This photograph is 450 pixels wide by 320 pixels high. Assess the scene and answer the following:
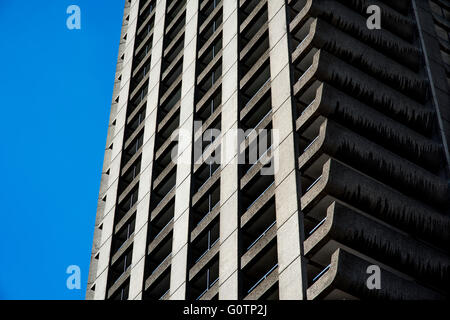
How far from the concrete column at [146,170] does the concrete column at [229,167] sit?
307 inches

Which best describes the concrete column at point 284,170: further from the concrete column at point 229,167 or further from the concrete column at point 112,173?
the concrete column at point 112,173

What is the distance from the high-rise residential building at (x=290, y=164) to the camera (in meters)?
36.2

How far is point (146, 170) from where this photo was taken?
54.6m

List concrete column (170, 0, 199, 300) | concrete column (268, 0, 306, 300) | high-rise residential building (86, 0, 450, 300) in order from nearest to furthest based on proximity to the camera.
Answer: concrete column (268, 0, 306, 300) < high-rise residential building (86, 0, 450, 300) < concrete column (170, 0, 199, 300)

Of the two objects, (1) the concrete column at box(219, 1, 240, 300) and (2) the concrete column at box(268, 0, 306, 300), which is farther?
(1) the concrete column at box(219, 1, 240, 300)

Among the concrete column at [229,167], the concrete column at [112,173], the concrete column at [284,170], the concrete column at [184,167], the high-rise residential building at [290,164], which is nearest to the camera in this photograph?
the concrete column at [284,170]

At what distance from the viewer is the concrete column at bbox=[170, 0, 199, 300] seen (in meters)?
44.2

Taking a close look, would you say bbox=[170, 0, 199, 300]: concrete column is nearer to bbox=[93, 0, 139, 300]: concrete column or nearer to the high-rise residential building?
the high-rise residential building

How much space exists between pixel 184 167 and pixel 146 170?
567cm

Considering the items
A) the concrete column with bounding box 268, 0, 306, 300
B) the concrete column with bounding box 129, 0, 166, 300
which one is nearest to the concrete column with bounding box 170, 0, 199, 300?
the concrete column with bounding box 129, 0, 166, 300

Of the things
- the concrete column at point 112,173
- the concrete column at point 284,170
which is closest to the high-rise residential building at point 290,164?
the concrete column at point 284,170

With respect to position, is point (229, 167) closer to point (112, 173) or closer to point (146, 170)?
point (146, 170)

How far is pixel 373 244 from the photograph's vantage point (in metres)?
35.6

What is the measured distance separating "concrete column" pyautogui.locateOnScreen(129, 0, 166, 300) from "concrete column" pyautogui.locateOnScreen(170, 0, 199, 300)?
3.27 m
